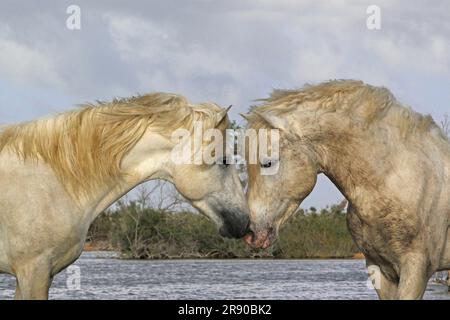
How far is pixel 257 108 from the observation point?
23.4ft

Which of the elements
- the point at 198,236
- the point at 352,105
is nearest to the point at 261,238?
the point at 352,105

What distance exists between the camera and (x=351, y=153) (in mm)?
6922

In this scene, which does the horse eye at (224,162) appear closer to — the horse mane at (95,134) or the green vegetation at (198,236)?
the horse mane at (95,134)

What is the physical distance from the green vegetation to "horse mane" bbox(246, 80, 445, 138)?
21.6 meters

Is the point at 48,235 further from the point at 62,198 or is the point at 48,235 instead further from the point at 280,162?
the point at 280,162

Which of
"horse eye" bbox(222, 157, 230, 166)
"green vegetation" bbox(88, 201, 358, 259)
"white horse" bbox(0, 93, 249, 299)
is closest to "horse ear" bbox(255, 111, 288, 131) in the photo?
"white horse" bbox(0, 93, 249, 299)

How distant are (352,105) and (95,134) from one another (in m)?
2.08

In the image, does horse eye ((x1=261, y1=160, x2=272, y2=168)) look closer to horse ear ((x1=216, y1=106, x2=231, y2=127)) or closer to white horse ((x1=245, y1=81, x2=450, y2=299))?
white horse ((x1=245, y1=81, x2=450, y2=299))

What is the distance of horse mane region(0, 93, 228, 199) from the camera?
21.3ft

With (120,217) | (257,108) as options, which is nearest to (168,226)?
(120,217)

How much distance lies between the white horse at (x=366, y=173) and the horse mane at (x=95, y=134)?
0.74 m

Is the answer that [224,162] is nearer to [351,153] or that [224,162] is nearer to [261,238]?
[261,238]

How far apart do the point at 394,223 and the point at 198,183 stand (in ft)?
5.19

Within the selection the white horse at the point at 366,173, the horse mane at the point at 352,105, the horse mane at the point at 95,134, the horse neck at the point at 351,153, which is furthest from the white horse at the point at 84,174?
the horse neck at the point at 351,153
